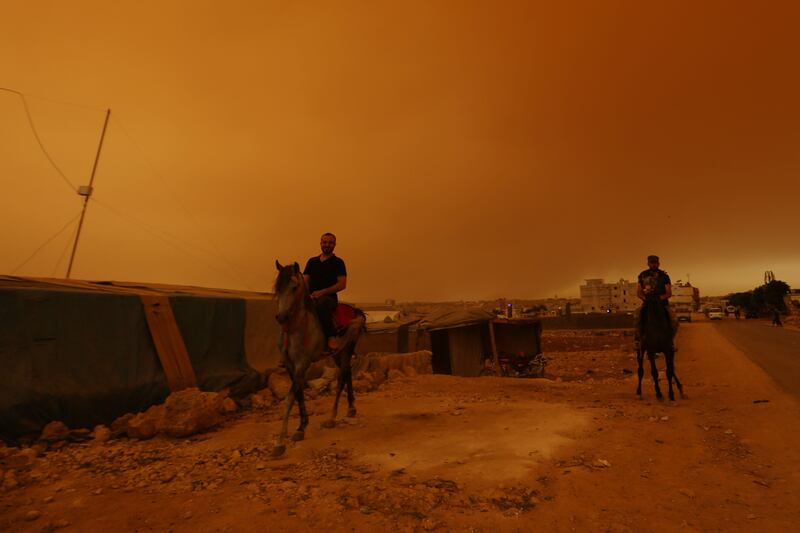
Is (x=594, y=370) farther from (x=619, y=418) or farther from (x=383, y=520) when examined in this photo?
(x=383, y=520)

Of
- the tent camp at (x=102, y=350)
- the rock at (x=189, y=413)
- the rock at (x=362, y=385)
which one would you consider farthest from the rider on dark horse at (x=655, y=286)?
the tent camp at (x=102, y=350)

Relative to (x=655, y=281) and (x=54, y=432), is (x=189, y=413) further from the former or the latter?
(x=655, y=281)

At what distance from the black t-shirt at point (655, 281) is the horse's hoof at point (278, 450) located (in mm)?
8193

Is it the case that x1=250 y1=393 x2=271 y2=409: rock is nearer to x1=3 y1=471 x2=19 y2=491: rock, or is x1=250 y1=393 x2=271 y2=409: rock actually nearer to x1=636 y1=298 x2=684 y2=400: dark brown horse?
x1=3 y1=471 x2=19 y2=491: rock

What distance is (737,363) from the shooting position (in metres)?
16.4

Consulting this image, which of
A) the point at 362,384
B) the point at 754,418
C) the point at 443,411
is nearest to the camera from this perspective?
the point at 754,418

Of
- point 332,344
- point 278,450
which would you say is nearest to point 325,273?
point 332,344

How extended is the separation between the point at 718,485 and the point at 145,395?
29.0 feet

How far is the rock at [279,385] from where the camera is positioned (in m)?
10.2

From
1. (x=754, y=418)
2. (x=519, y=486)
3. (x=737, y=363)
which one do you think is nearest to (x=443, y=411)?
(x=519, y=486)

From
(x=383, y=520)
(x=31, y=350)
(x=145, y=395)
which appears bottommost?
(x=383, y=520)

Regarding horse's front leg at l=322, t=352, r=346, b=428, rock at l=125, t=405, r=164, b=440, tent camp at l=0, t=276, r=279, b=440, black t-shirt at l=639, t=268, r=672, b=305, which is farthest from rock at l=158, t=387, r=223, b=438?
A: black t-shirt at l=639, t=268, r=672, b=305

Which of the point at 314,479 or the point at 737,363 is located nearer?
the point at 314,479

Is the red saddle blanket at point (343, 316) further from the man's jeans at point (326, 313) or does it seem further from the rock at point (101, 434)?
the rock at point (101, 434)
